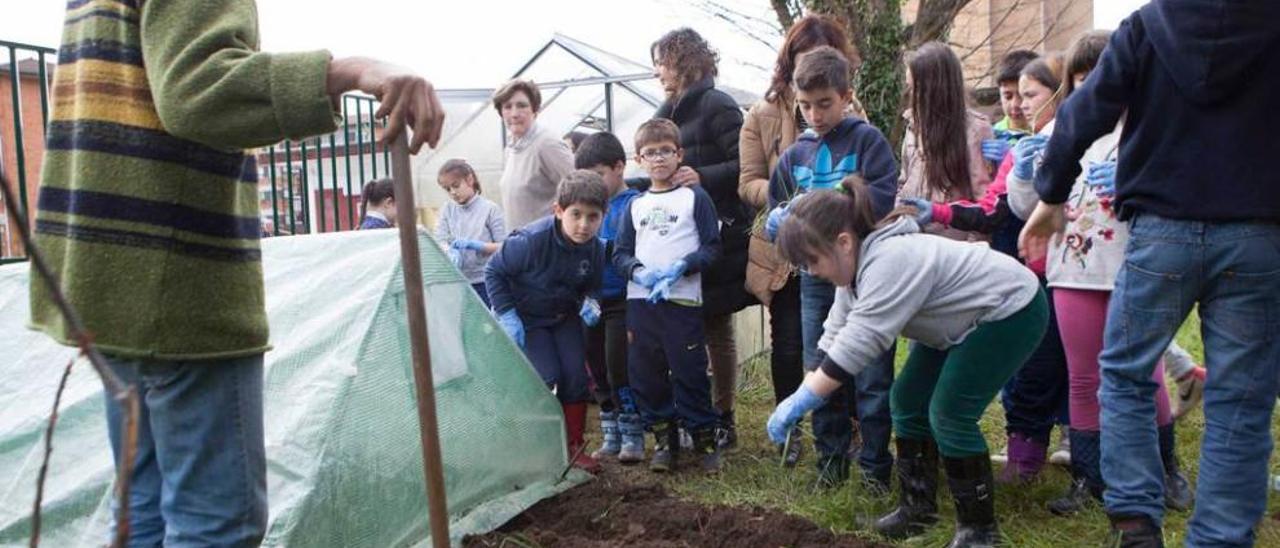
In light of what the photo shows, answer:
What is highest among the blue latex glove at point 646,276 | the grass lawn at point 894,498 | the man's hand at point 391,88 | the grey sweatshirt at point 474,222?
the man's hand at point 391,88

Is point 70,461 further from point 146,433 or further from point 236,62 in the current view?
point 236,62

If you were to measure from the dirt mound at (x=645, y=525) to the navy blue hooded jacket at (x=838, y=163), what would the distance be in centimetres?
107

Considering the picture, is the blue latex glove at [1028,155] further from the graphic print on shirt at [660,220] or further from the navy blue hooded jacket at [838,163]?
the graphic print on shirt at [660,220]

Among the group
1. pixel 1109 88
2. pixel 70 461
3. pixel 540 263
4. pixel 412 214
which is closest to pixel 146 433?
pixel 412 214

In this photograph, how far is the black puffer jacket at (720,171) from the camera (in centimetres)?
466

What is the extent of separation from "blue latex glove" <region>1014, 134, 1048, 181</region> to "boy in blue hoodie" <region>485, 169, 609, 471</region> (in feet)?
5.97

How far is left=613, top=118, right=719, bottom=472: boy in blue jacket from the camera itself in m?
4.38

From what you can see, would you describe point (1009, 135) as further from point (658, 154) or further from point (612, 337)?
point (612, 337)

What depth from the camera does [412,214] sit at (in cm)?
193

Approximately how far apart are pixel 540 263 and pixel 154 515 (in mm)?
2675

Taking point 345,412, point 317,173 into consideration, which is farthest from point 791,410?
point 317,173

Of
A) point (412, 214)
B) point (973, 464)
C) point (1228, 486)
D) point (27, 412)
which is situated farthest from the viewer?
point (27, 412)

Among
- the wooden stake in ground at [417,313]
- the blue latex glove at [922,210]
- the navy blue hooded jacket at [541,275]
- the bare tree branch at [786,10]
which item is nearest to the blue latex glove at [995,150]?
the blue latex glove at [922,210]

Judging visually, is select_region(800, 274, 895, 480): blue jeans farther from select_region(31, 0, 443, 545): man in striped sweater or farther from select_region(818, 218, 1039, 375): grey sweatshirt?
select_region(31, 0, 443, 545): man in striped sweater
